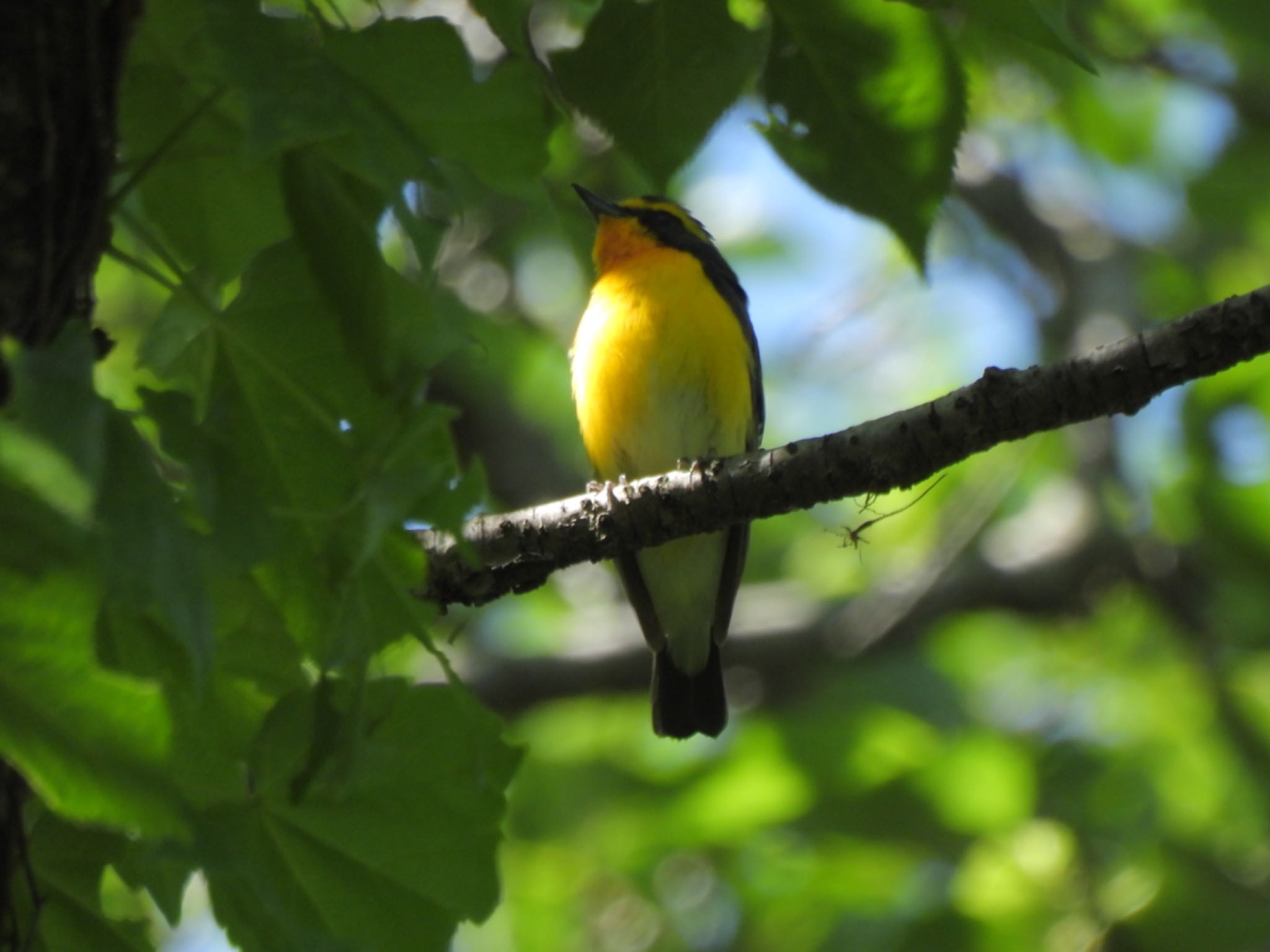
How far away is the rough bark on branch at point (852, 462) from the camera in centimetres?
241

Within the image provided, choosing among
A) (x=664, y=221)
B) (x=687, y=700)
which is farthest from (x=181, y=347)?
(x=664, y=221)

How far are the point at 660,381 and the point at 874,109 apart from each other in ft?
11.9

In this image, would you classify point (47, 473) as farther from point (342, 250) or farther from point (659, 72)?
point (659, 72)

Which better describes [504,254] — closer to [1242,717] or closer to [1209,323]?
[1242,717]

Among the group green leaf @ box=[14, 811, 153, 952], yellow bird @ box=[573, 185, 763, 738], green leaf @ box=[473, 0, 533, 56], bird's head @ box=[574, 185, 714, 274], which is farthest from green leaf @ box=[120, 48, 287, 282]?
bird's head @ box=[574, 185, 714, 274]

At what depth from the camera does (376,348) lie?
1860mm

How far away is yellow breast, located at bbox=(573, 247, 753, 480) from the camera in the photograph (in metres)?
6.04

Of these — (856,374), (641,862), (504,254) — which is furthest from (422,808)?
(856,374)

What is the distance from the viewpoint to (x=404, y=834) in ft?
7.00

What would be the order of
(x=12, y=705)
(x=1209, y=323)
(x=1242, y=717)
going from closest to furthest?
(x=12, y=705), (x=1209, y=323), (x=1242, y=717)

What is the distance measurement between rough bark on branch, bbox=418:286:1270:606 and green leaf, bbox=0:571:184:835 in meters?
0.50

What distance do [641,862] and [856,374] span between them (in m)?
5.76

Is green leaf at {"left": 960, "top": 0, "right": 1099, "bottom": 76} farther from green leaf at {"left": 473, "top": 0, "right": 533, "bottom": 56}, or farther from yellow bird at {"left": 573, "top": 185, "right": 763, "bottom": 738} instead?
yellow bird at {"left": 573, "top": 185, "right": 763, "bottom": 738}

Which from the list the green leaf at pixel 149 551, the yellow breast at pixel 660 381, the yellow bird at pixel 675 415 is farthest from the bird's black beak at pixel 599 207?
the green leaf at pixel 149 551
